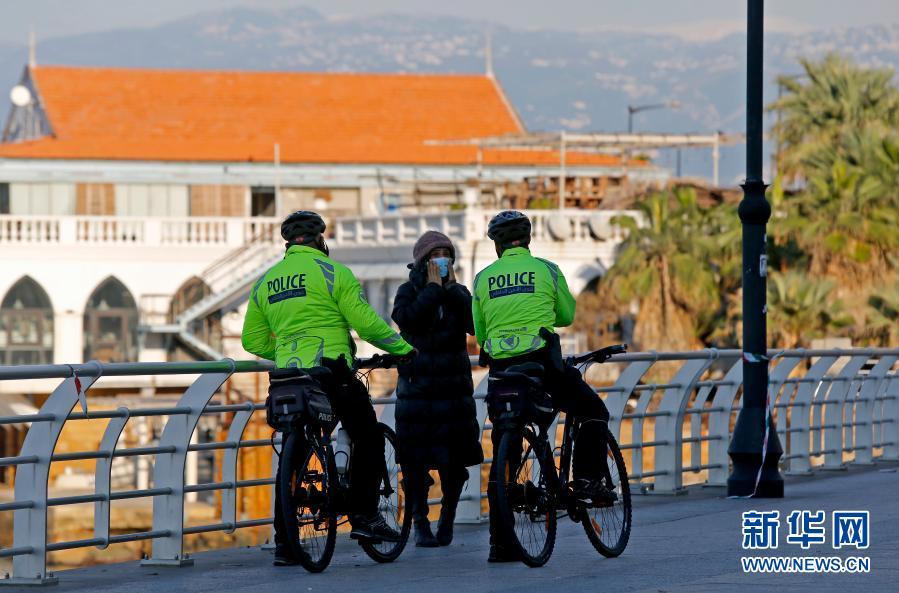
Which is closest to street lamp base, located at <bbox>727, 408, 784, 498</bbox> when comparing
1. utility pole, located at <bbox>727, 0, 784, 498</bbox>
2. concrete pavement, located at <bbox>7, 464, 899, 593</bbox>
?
utility pole, located at <bbox>727, 0, 784, 498</bbox>

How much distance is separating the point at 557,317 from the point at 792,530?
2618 millimetres

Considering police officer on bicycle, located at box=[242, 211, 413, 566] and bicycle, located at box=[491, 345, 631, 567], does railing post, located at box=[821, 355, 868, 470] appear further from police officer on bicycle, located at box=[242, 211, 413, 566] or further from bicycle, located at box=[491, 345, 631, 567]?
police officer on bicycle, located at box=[242, 211, 413, 566]

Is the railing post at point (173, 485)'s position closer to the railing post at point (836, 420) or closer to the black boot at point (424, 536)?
the black boot at point (424, 536)

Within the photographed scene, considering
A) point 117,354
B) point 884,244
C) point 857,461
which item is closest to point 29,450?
point 857,461

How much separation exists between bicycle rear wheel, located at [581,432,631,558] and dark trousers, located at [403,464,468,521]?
1.05 metres

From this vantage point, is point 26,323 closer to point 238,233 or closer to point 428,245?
point 238,233

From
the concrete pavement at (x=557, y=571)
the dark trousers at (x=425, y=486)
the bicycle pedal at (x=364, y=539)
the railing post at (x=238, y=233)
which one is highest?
the railing post at (x=238, y=233)

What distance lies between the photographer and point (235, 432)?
12.8 metres

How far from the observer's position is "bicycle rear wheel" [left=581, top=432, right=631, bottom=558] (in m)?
11.8

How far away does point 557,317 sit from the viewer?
457 inches

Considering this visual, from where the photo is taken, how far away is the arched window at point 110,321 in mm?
67250

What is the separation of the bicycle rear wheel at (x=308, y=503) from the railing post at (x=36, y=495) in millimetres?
1129

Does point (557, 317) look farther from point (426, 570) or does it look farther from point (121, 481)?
point (121, 481)

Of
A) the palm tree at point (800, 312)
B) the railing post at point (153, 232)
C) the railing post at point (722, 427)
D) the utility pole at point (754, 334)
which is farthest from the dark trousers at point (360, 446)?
the railing post at point (153, 232)
